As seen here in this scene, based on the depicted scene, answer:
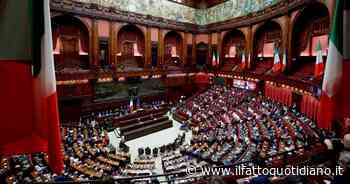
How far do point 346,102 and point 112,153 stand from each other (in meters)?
12.3

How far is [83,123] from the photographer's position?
18.8 meters

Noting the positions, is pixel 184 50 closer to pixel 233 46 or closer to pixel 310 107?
pixel 233 46

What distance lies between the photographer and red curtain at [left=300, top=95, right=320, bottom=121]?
12958mm

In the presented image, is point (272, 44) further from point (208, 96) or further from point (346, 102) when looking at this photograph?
point (346, 102)

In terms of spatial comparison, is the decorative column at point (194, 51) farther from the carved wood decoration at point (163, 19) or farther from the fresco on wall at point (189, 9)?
the fresco on wall at point (189, 9)

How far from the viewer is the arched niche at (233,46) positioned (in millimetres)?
26609

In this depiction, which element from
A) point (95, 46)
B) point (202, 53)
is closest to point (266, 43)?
point (202, 53)

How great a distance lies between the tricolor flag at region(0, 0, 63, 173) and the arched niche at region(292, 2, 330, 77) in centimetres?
1666

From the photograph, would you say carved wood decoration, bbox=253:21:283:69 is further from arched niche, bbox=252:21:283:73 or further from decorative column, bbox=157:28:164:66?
decorative column, bbox=157:28:164:66

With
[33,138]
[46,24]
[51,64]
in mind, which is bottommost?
[33,138]

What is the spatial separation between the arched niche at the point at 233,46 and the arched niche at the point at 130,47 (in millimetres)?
11257

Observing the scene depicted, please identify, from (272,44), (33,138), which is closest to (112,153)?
(33,138)

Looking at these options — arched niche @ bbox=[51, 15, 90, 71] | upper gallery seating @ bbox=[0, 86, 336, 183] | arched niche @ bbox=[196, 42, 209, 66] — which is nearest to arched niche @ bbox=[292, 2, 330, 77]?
upper gallery seating @ bbox=[0, 86, 336, 183]

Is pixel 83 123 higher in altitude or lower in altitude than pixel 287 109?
lower
